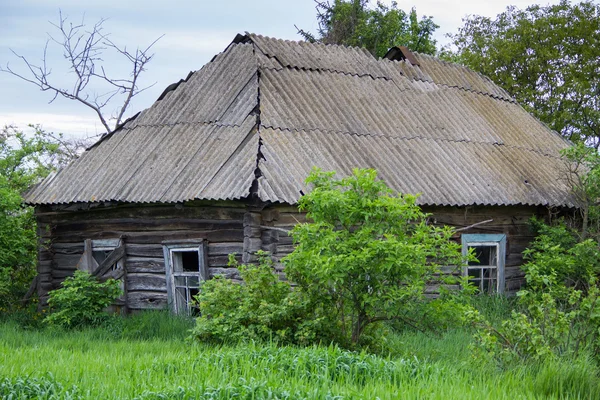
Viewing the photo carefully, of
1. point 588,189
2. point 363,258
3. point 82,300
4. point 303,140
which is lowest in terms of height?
point 82,300

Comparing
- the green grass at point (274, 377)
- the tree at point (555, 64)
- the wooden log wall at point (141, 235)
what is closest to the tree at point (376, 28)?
the tree at point (555, 64)

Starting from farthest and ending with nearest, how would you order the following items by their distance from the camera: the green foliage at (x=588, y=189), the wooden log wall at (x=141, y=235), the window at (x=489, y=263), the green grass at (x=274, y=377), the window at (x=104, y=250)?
1. the window at (x=489, y=263)
2. the green foliage at (x=588, y=189)
3. the window at (x=104, y=250)
4. the wooden log wall at (x=141, y=235)
5. the green grass at (x=274, y=377)

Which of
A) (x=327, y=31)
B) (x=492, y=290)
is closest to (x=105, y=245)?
(x=492, y=290)

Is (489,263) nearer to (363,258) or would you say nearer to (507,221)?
(507,221)

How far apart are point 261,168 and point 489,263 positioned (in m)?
5.58

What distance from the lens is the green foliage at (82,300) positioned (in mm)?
12531

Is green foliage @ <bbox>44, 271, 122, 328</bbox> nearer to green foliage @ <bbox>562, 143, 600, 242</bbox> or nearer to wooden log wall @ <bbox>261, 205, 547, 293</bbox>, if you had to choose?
wooden log wall @ <bbox>261, 205, 547, 293</bbox>

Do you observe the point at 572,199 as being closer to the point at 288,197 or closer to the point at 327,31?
the point at 288,197

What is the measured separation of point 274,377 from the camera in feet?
21.4

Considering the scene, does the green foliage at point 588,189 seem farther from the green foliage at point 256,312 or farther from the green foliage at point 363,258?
the green foliage at point 256,312

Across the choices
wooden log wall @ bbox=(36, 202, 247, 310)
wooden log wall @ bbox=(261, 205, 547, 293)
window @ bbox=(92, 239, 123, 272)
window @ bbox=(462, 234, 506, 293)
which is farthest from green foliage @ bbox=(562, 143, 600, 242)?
window @ bbox=(92, 239, 123, 272)

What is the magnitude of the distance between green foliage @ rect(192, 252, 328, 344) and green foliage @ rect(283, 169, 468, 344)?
0.94 feet

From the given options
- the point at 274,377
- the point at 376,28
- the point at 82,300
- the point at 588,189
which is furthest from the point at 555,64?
the point at 274,377

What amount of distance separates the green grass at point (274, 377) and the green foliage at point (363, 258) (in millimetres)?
653
